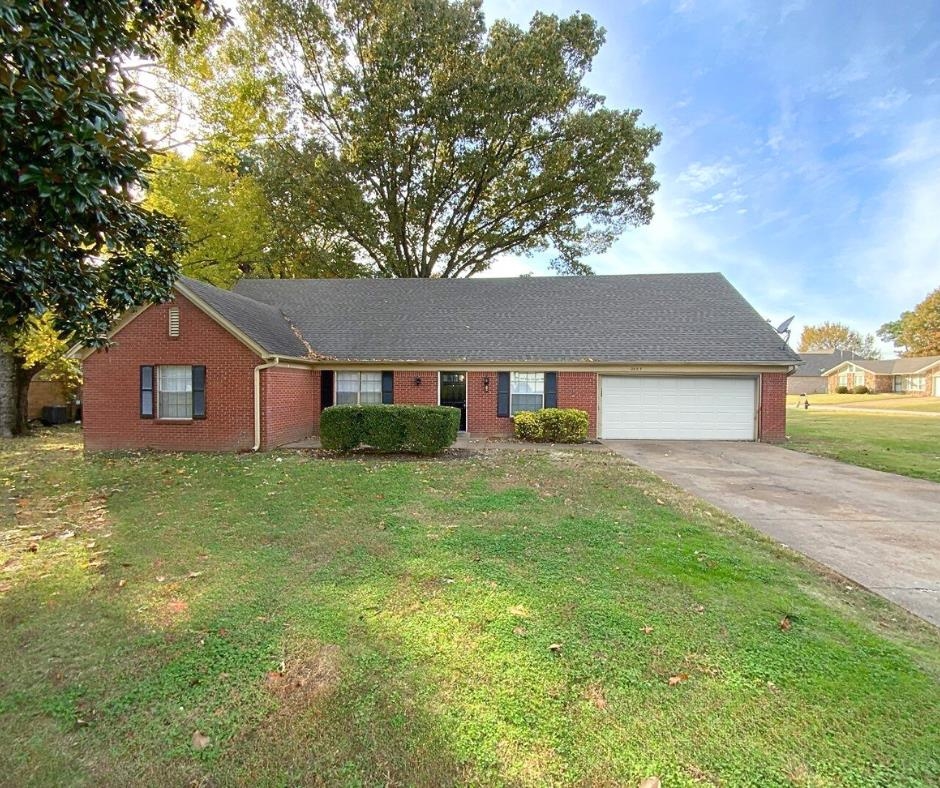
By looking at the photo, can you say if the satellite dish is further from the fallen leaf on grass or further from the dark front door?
the fallen leaf on grass

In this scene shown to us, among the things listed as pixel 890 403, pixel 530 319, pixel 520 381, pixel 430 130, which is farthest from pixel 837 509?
pixel 890 403

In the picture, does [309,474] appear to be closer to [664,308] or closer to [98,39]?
[98,39]

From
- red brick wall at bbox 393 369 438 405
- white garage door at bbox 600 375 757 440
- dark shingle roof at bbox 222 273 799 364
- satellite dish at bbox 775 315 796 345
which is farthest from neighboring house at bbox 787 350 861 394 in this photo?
red brick wall at bbox 393 369 438 405

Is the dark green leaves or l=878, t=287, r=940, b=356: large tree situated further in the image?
l=878, t=287, r=940, b=356: large tree

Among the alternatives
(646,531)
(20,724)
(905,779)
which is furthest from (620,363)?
(20,724)

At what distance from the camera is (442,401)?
47.5 ft

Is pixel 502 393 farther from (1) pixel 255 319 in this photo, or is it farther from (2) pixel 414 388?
(1) pixel 255 319

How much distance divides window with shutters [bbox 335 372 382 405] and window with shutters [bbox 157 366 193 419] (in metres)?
4.15

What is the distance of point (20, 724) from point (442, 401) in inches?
484

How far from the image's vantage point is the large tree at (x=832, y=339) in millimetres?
92375

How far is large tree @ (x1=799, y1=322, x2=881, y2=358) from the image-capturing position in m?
92.4

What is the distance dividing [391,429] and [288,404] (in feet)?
12.3

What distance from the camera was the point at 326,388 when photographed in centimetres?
1454

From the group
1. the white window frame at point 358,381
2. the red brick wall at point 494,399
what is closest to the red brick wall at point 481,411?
the red brick wall at point 494,399
